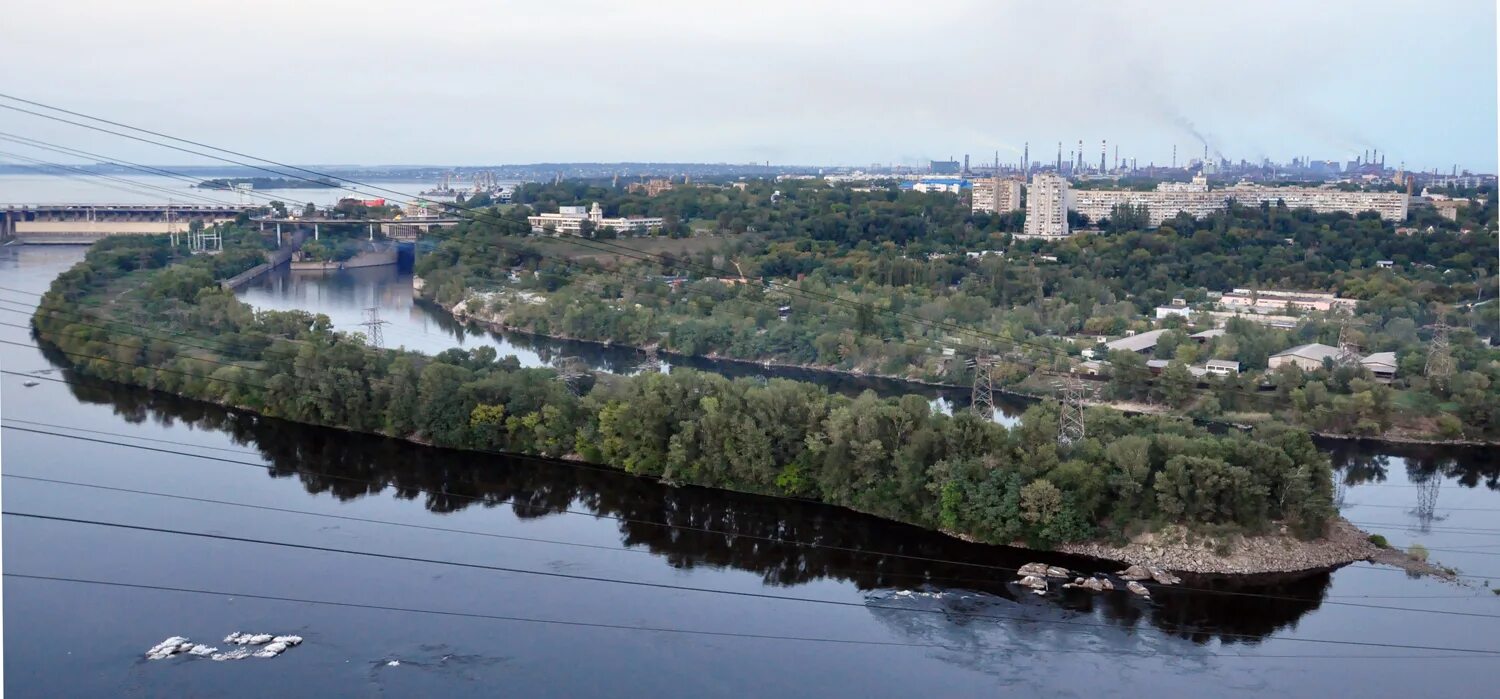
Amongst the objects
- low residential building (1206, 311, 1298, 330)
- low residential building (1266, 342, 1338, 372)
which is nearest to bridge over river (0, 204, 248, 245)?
low residential building (1206, 311, 1298, 330)

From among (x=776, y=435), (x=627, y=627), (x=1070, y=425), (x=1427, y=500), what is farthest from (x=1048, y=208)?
(x=627, y=627)

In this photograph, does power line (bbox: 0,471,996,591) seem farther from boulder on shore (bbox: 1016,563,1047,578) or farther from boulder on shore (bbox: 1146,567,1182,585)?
boulder on shore (bbox: 1146,567,1182,585)

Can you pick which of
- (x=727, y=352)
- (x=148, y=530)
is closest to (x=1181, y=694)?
(x=148, y=530)

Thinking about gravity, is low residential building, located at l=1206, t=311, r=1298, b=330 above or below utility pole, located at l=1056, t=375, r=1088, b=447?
above

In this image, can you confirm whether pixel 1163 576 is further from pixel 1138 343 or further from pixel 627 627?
pixel 1138 343

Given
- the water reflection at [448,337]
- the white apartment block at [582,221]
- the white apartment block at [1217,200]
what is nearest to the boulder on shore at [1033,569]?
the water reflection at [448,337]

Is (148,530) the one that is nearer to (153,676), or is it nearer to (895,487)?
(153,676)
